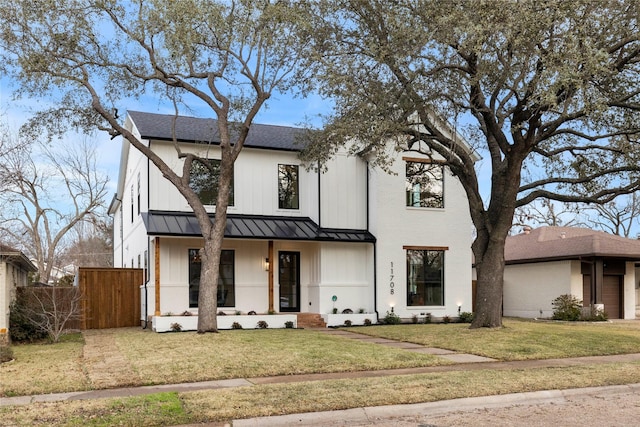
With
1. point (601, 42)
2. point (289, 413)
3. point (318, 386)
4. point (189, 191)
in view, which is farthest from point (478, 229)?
point (289, 413)

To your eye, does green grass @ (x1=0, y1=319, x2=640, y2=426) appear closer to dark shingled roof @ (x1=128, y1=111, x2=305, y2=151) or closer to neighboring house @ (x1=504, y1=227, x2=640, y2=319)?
dark shingled roof @ (x1=128, y1=111, x2=305, y2=151)

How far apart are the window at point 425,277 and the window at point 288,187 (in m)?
4.63

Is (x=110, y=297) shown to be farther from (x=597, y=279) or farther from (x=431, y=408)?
(x=597, y=279)

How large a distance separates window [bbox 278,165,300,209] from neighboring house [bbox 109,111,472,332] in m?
0.04

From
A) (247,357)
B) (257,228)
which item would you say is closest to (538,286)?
(257,228)

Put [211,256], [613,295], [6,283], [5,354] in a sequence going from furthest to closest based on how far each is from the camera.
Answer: [613,295] → [211,256] → [6,283] → [5,354]

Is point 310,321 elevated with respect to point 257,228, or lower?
lower

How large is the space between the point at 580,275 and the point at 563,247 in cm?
150

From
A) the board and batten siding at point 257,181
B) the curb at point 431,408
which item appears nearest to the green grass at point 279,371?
the curb at point 431,408

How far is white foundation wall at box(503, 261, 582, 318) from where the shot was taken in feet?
82.6

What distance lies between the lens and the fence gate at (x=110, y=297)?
19.3 meters

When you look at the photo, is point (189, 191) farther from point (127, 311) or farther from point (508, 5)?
point (508, 5)

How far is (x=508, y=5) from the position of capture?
12367 millimetres

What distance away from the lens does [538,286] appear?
87.9ft
